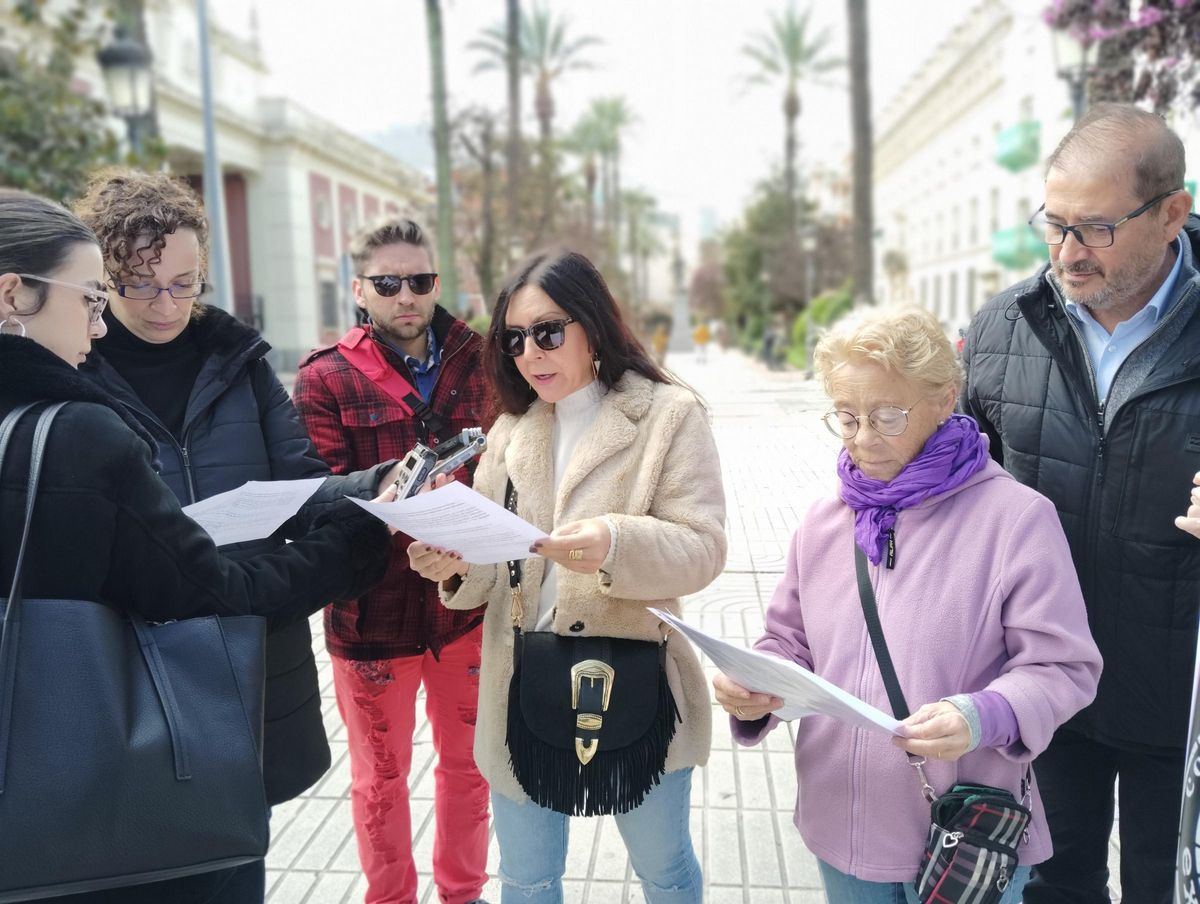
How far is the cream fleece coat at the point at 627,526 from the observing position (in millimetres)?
2174

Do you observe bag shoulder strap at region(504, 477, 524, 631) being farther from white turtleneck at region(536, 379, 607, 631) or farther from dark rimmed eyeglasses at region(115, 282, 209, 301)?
dark rimmed eyeglasses at region(115, 282, 209, 301)

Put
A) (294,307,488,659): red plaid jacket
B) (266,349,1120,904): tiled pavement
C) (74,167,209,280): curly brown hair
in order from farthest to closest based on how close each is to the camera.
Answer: (266,349,1120,904): tiled pavement
(294,307,488,659): red plaid jacket
(74,167,209,280): curly brown hair

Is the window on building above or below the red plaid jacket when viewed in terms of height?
above

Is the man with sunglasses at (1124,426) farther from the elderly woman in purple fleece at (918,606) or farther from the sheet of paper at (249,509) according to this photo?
the sheet of paper at (249,509)

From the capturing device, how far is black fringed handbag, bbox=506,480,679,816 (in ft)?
7.13

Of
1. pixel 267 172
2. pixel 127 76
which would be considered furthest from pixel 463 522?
pixel 267 172

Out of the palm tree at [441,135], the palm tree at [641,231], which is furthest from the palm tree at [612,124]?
the palm tree at [441,135]

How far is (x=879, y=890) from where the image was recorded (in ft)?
6.37

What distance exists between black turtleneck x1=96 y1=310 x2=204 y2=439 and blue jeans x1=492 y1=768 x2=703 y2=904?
121 cm

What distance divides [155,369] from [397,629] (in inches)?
39.8

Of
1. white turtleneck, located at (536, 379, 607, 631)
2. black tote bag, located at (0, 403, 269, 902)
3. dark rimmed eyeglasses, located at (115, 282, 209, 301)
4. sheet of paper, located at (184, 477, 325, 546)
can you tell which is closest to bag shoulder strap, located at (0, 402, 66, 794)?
black tote bag, located at (0, 403, 269, 902)

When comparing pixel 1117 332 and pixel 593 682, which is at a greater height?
pixel 1117 332

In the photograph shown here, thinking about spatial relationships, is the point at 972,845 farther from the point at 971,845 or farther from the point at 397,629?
the point at 397,629

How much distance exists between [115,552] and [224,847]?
52 cm
